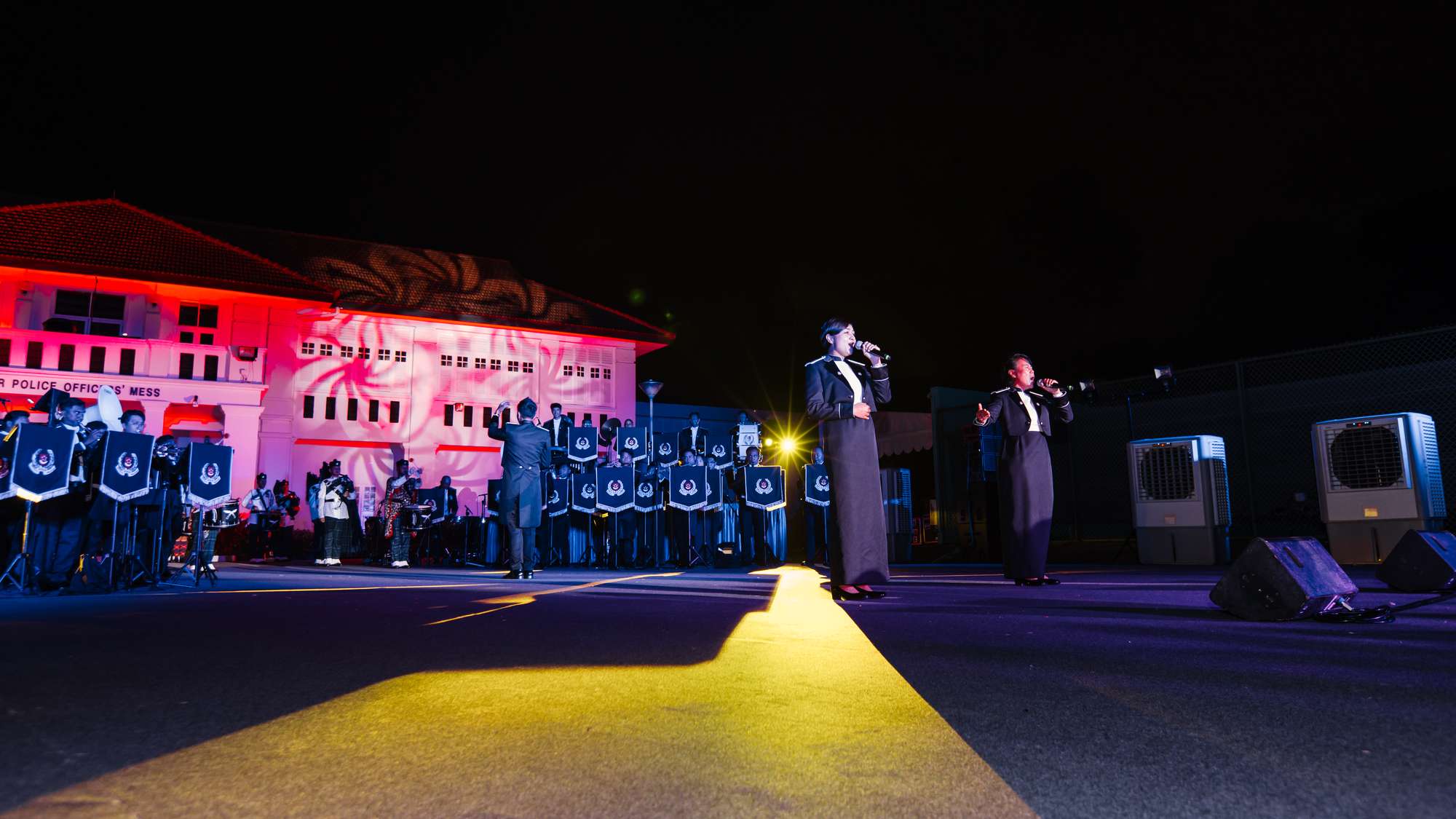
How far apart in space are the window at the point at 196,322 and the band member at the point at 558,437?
20.4 m

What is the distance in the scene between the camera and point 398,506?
1457 centimetres

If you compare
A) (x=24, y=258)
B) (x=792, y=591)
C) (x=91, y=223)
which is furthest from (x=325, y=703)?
(x=91, y=223)

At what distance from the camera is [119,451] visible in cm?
773

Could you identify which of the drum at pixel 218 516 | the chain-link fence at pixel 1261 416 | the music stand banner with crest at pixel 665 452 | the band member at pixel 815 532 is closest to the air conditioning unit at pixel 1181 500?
the chain-link fence at pixel 1261 416

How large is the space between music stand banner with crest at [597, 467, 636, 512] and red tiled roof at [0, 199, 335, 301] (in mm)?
20597

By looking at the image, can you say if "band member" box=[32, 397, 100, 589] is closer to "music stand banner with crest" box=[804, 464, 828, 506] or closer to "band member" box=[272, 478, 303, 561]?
"music stand banner with crest" box=[804, 464, 828, 506]

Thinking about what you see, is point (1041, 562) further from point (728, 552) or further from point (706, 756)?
point (728, 552)

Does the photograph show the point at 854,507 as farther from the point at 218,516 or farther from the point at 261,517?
the point at 261,517

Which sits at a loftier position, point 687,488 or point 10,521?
point 687,488

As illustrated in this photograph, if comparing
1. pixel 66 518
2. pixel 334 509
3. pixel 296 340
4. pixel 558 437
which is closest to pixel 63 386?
pixel 296 340

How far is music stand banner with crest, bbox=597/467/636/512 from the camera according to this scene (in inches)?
522

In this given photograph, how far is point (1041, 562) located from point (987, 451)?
22.8ft

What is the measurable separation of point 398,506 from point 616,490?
4.14m

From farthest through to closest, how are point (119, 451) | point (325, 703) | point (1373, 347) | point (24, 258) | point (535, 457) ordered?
1. point (24, 258)
2. point (1373, 347)
3. point (535, 457)
4. point (119, 451)
5. point (325, 703)
